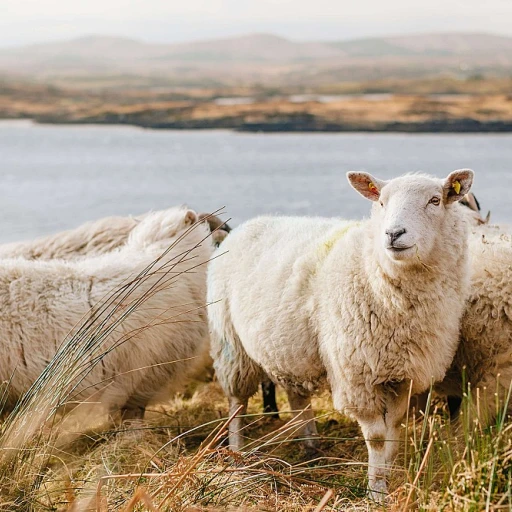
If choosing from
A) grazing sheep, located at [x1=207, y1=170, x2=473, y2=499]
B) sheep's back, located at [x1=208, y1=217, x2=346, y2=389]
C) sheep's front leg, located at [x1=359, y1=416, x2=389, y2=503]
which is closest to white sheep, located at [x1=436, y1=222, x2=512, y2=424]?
grazing sheep, located at [x1=207, y1=170, x2=473, y2=499]

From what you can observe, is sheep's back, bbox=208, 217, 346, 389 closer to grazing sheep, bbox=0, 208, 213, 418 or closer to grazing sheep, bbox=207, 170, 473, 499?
grazing sheep, bbox=207, 170, 473, 499

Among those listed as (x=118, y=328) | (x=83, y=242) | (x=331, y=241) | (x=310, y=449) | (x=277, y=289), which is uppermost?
(x=331, y=241)

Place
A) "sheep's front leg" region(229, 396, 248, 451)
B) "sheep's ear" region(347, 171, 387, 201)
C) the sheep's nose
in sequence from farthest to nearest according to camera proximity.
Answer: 1. "sheep's front leg" region(229, 396, 248, 451)
2. "sheep's ear" region(347, 171, 387, 201)
3. the sheep's nose

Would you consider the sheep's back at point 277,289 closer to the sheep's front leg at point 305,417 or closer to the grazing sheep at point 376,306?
the grazing sheep at point 376,306

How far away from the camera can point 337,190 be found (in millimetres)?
20062

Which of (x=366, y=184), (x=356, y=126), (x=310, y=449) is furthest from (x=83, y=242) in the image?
(x=356, y=126)

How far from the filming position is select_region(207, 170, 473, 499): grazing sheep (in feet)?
13.7

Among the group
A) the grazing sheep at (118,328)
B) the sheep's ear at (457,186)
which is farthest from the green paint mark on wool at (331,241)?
the grazing sheep at (118,328)

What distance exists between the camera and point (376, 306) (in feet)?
14.1

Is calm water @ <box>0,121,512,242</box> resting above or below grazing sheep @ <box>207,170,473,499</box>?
below

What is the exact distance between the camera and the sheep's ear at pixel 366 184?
4.46 meters

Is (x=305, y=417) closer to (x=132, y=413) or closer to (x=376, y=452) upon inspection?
(x=376, y=452)

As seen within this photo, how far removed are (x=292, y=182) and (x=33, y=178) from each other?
1160cm

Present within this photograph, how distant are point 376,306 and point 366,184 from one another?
2.39ft
